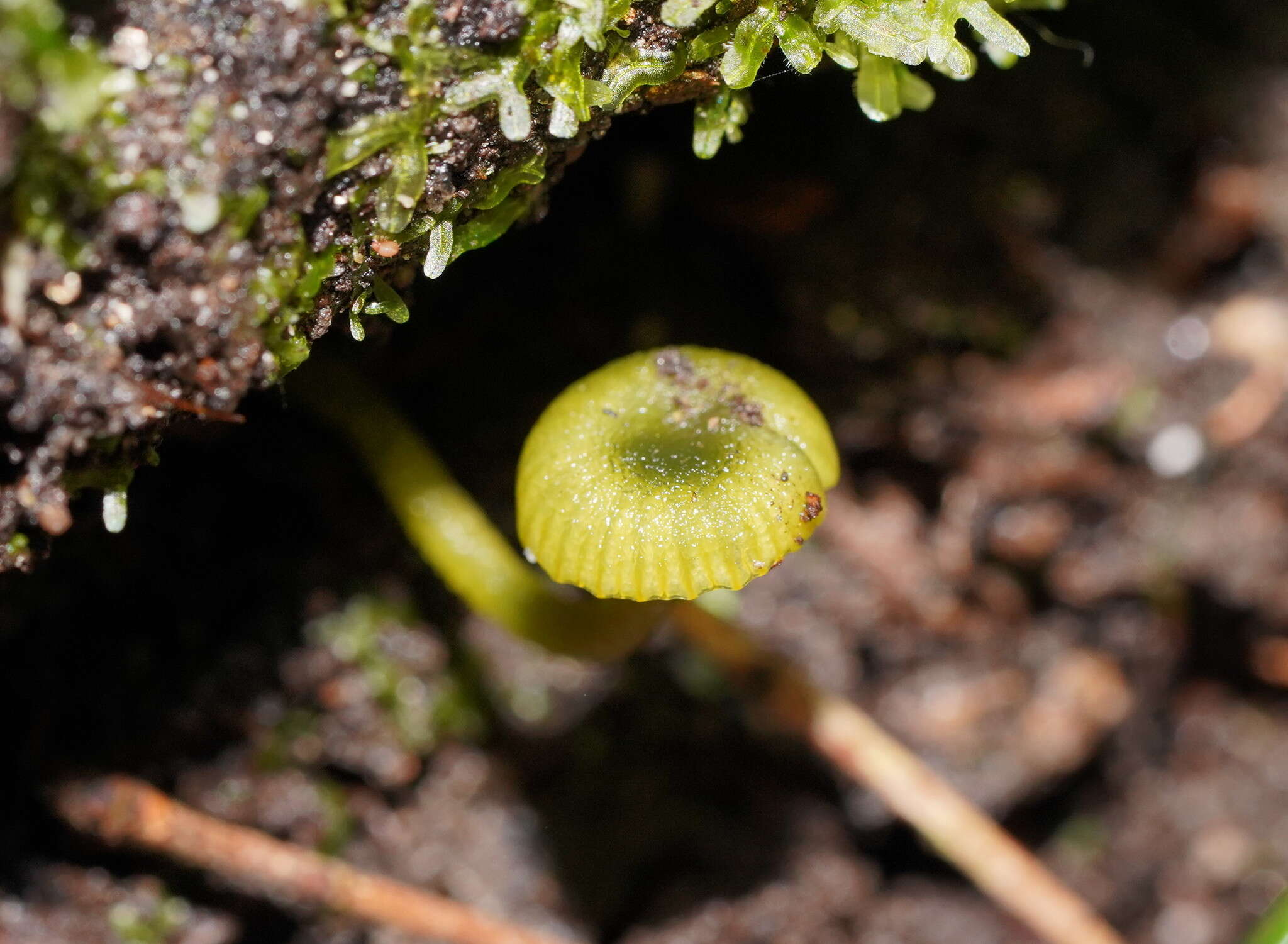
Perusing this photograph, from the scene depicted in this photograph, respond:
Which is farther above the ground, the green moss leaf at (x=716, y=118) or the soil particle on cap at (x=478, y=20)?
the soil particle on cap at (x=478, y=20)

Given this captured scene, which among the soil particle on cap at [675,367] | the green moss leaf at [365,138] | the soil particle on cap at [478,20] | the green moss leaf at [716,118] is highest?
the soil particle on cap at [478,20]

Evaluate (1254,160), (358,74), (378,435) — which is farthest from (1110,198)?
(358,74)

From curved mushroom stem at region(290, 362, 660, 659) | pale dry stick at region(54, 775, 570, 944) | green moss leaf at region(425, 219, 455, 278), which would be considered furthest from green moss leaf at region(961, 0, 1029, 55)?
pale dry stick at region(54, 775, 570, 944)

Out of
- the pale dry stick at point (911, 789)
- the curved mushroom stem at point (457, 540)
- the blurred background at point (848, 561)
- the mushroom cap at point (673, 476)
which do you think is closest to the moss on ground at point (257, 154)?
the mushroom cap at point (673, 476)

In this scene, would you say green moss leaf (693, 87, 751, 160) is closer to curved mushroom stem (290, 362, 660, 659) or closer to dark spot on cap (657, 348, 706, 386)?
dark spot on cap (657, 348, 706, 386)

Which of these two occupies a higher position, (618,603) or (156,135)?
(156,135)

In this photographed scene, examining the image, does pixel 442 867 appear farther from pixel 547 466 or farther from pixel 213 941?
pixel 547 466

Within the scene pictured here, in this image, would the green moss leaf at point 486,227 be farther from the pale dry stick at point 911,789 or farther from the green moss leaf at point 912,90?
the pale dry stick at point 911,789
